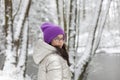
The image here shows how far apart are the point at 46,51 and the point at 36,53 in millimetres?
151

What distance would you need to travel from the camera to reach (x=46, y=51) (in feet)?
10.1

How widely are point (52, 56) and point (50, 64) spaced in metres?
0.07

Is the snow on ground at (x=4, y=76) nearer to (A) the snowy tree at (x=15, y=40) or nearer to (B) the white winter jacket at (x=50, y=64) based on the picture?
(A) the snowy tree at (x=15, y=40)

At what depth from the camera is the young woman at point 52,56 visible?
9.89 ft

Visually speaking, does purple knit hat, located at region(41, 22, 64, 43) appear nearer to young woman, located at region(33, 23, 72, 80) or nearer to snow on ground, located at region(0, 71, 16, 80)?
young woman, located at region(33, 23, 72, 80)

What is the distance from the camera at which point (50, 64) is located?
303cm

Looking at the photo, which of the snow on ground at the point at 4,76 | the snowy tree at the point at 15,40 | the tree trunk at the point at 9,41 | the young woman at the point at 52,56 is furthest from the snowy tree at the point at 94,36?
the young woman at the point at 52,56

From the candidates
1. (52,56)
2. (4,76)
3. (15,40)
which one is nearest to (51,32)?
(52,56)

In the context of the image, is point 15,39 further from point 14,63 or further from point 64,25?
point 64,25

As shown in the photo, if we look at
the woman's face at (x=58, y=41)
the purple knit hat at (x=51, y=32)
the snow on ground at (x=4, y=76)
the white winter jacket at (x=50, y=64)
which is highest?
the purple knit hat at (x=51, y=32)

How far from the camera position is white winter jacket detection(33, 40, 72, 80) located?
3006 mm

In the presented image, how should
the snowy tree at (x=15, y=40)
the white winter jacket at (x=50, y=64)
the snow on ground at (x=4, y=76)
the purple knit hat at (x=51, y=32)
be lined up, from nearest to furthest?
1. the white winter jacket at (x=50, y=64)
2. the purple knit hat at (x=51, y=32)
3. the snow on ground at (x=4, y=76)
4. the snowy tree at (x=15, y=40)

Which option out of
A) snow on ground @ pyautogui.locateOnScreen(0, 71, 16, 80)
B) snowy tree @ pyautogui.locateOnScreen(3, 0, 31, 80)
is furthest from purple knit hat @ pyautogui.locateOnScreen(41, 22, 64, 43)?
snowy tree @ pyautogui.locateOnScreen(3, 0, 31, 80)

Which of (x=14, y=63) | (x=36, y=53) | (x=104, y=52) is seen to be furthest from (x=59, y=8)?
(x=104, y=52)
